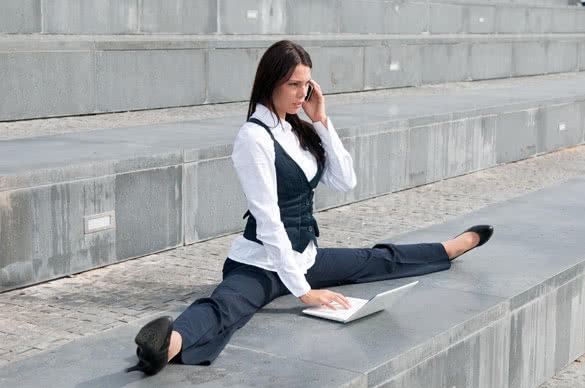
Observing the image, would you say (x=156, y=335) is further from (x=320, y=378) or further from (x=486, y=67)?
(x=486, y=67)

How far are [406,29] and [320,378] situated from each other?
14088mm

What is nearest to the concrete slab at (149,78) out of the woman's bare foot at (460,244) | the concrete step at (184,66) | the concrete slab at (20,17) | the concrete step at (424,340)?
the concrete step at (184,66)

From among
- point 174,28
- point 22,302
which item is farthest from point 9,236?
point 174,28

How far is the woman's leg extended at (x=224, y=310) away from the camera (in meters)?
3.69

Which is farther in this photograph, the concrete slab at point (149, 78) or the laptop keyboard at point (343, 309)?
the concrete slab at point (149, 78)

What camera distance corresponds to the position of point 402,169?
33.0 ft

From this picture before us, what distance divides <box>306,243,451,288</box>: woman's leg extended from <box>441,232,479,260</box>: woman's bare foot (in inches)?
1.6

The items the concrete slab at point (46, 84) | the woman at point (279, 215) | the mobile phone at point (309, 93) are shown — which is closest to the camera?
the woman at point (279, 215)

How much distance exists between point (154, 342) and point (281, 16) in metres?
11.2

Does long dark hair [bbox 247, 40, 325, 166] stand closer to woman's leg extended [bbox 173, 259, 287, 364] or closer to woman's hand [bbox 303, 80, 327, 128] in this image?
woman's hand [bbox 303, 80, 327, 128]

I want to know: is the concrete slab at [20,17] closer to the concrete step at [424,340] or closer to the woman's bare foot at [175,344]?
the concrete step at [424,340]

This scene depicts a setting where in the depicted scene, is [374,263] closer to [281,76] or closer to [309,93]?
[309,93]

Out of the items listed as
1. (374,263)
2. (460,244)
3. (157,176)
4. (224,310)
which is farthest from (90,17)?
(224,310)

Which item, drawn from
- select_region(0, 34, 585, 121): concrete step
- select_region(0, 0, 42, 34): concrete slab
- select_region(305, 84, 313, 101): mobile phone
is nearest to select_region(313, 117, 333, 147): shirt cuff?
select_region(305, 84, 313, 101): mobile phone
